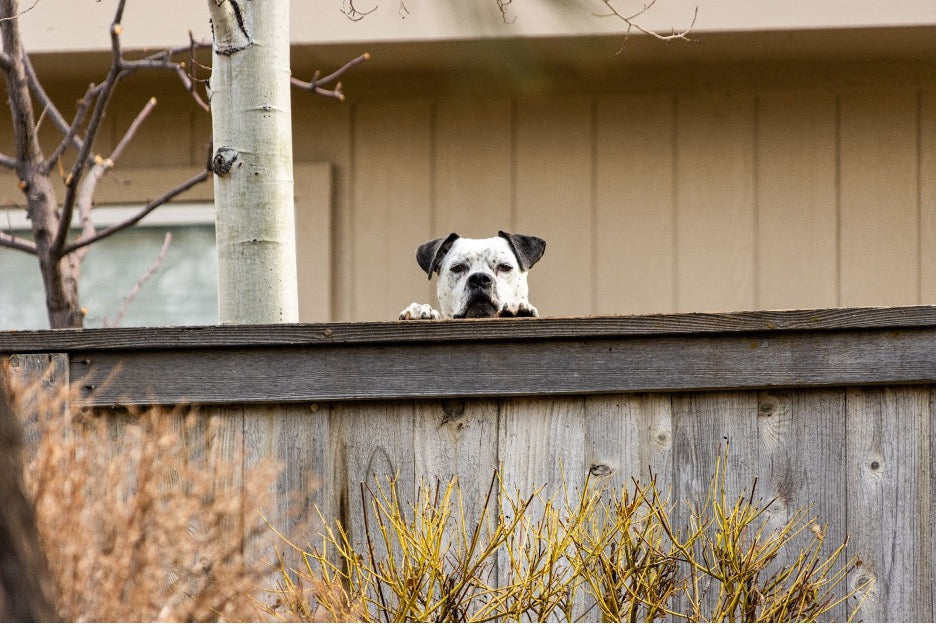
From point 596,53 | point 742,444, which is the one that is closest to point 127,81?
point 742,444

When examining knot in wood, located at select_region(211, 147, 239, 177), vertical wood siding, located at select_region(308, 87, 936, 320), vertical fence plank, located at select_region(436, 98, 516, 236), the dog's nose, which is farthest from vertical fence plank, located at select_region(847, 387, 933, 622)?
vertical fence plank, located at select_region(436, 98, 516, 236)

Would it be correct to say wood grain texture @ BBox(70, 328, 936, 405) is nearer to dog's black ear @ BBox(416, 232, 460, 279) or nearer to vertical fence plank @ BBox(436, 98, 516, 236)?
dog's black ear @ BBox(416, 232, 460, 279)

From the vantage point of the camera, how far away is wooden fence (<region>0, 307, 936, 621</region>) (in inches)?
115

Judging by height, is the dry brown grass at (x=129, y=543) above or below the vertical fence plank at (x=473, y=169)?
below

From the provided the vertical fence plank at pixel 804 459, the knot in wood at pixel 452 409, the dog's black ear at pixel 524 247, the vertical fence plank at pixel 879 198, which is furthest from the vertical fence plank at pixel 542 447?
the vertical fence plank at pixel 879 198

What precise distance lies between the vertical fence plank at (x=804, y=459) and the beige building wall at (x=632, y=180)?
2.23 m

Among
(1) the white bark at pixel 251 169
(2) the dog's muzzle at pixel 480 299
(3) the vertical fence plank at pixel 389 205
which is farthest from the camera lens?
(3) the vertical fence plank at pixel 389 205

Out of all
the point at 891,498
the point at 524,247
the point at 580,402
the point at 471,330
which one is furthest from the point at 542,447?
the point at 524,247

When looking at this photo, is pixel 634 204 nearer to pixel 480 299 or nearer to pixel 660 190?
pixel 660 190

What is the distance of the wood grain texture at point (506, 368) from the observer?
2947 mm

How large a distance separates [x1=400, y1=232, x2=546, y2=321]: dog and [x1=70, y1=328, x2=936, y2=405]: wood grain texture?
1.28 metres

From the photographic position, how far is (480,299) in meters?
4.38

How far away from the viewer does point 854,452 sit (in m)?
2.94

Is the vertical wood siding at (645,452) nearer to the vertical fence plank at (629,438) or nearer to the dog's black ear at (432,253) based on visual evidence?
the vertical fence plank at (629,438)
